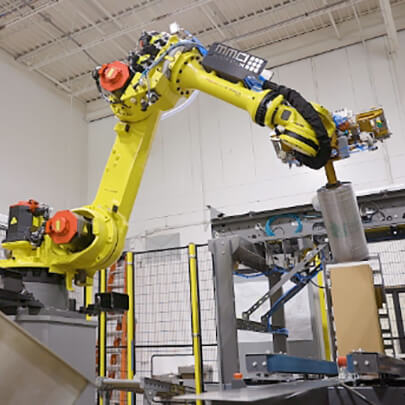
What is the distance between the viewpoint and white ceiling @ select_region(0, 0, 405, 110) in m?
7.18

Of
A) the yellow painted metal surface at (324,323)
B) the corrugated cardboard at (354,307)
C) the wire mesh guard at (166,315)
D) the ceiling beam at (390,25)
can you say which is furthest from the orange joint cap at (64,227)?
the ceiling beam at (390,25)

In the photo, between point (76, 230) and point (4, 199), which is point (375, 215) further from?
point (4, 199)

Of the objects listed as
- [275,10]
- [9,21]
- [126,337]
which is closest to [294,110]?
[126,337]

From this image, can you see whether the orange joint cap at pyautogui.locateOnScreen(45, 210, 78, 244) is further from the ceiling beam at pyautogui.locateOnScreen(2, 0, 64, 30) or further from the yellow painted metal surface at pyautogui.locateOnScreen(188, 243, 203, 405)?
the ceiling beam at pyautogui.locateOnScreen(2, 0, 64, 30)

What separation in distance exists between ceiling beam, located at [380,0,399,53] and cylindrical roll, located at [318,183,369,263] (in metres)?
5.05

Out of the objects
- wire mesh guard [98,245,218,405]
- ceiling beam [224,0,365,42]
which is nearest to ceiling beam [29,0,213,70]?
ceiling beam [224,0,365,42]

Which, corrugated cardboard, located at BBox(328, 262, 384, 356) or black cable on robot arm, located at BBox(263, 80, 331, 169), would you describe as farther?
corrugated cardboard, located at BBox(328, 262, 384, 356)

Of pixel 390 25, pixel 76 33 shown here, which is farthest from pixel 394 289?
pixel 76 33

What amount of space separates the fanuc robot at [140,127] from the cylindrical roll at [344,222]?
0.18 ft

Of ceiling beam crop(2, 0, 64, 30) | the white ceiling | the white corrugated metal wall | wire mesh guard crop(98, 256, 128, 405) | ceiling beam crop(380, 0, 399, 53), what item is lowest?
wire mesh guard crop(98, 256, 128, 405)

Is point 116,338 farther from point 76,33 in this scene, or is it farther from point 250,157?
point 76,33

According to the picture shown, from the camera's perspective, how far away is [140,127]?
9.82ft

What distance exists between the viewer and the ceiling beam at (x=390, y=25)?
6.35 metres

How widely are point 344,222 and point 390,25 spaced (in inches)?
213
